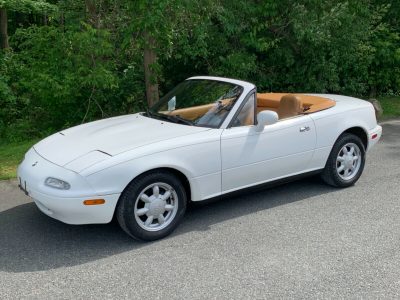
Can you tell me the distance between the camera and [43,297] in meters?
3.38

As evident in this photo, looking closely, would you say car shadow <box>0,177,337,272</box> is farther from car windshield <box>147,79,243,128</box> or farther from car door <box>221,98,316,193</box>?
car windshield <box>147,79,243,128</box>

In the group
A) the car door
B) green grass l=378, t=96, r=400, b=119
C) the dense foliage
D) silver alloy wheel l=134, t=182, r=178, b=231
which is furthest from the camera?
green grass l=378, t=96, r=400, b=119

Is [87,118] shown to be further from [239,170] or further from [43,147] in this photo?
[239,170]

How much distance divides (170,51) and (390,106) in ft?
17.5

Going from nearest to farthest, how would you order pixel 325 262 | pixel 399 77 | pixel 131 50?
pixel 325 262 → pixel 131 50 → pixel 399 77

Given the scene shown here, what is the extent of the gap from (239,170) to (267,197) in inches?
32.5

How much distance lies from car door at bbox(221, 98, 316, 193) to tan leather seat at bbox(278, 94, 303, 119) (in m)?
0.19

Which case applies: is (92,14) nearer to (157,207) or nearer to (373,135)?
(373,135)

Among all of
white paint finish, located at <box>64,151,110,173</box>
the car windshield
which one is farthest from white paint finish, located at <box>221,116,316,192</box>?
white paint finish, located at <box>64,151,110,173</box>

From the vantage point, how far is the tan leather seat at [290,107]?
17.9 ft

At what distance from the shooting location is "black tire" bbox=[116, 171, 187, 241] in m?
4.11

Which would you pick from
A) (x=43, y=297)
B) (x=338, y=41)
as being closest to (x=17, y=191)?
(x=43, y=297)

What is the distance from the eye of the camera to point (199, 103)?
201 inches

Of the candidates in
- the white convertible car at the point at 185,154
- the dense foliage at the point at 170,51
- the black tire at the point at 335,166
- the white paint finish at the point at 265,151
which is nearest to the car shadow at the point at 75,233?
the black tire at the point at 335,166
